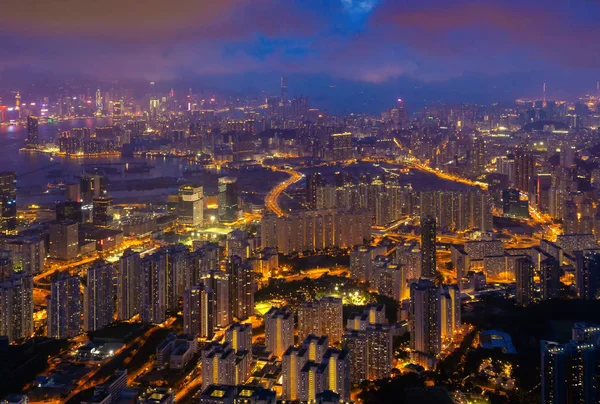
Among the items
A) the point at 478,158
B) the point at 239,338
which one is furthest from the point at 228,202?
the point at 478,158

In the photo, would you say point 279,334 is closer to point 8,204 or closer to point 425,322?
point 425,322

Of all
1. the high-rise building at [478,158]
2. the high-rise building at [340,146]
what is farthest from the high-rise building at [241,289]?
the high-rise building at [340,146]

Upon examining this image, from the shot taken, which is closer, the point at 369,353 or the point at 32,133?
the point at 369,353

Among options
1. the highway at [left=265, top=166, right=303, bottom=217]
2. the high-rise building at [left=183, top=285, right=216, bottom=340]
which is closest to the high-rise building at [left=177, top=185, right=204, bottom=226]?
the highway at [left=265, top=166, right=303, bottom=217]

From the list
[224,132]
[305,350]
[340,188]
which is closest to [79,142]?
[224,132]

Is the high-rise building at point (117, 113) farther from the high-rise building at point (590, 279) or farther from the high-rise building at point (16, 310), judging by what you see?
the high-rise building at point (590, 279)

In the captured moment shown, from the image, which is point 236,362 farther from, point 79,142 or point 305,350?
point 79,142
